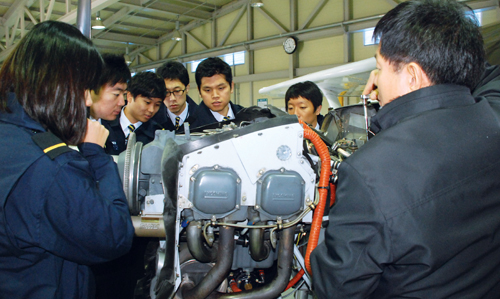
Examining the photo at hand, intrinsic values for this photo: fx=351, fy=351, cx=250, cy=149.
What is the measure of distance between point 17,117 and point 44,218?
37 cm

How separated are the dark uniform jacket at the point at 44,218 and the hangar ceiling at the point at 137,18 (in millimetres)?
8802

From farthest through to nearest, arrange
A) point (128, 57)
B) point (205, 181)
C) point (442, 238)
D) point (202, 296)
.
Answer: point (128, 57) → point (202, 296) → point (205, 181) → point (442, 238)

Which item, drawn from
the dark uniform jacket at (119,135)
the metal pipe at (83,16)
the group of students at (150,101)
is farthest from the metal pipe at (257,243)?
the metal pipe at (83,16)

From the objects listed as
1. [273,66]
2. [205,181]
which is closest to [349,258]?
[205,181]

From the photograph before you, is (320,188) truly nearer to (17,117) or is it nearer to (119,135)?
(17,117)

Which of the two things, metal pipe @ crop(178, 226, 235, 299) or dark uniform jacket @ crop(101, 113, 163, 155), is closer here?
metal pipe @ crop(178, 226, 235, 299)

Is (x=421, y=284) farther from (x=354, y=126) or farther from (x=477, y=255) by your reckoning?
(x=354, y=126)

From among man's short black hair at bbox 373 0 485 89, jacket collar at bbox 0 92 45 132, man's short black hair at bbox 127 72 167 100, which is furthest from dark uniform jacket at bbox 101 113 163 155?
man's short black hair at bbox 373 0 485 89

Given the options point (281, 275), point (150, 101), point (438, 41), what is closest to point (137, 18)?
point (150, 101)

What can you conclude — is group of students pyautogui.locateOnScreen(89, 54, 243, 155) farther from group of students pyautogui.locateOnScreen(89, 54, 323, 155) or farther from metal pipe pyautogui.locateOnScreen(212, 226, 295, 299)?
metal pipe pyautogui.locateOnScreen(212, 226, 295, 299)

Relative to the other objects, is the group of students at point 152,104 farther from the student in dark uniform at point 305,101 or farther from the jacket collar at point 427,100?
the jacket collar at point 427,100

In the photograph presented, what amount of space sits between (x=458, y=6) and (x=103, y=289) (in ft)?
7.75

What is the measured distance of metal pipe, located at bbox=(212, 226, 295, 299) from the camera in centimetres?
187

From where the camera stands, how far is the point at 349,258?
109 cm
